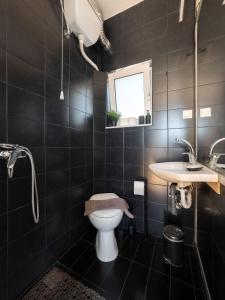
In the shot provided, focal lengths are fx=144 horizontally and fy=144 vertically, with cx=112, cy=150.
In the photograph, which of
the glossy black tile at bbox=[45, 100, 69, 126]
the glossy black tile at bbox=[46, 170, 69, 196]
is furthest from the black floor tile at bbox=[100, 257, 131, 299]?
the glossy black tile at bbox=[45, 100, 69, 126]

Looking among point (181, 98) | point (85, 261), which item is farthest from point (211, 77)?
point (85, 261)

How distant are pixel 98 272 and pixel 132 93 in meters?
2.07

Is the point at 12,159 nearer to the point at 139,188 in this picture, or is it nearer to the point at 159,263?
the point at 139,188

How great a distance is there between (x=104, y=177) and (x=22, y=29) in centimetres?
169

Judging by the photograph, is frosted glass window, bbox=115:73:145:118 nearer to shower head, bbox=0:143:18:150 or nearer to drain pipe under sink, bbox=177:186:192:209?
drain pipe under sink, bbox=177:186:192:209

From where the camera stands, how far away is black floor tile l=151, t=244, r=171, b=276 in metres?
1.26

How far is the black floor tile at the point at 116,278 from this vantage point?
3.59ft

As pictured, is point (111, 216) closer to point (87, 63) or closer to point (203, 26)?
point (87, 63)

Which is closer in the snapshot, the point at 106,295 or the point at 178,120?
the point at 106,295

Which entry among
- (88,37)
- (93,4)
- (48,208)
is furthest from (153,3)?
(48,208)

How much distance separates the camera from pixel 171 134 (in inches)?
64.3

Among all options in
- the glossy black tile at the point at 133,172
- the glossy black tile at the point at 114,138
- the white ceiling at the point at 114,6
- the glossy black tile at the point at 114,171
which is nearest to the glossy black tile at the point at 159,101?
the glossy black tile at the point at 114,138

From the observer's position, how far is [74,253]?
1478mm

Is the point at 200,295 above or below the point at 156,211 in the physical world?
below
